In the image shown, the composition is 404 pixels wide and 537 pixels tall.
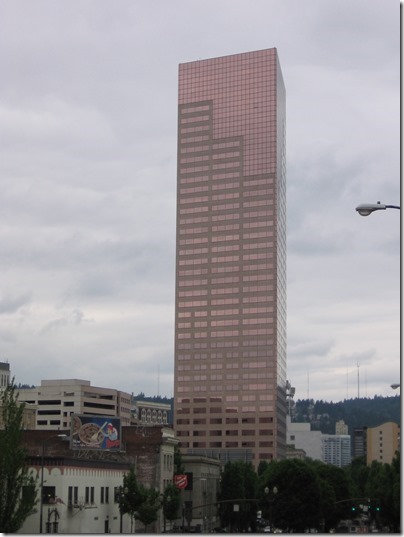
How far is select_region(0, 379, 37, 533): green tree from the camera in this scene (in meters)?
56.1

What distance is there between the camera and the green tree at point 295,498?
134m

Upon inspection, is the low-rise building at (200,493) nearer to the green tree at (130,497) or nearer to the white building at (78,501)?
the green tree at (130,497)

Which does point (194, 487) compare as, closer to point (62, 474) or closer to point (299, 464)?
point (299, 464)

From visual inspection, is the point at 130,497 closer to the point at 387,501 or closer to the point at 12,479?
the point at 387,501

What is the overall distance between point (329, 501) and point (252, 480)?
20.1 metres

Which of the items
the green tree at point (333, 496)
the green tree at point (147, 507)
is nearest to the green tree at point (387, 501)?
the green tree at point (333, 496)

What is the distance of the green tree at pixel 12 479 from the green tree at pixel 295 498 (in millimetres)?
79877

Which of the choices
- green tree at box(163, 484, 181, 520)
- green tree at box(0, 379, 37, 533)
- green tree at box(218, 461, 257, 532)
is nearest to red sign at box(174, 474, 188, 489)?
green tree at box(163, 484, 181, 520)

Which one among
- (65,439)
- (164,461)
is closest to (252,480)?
(164,461)

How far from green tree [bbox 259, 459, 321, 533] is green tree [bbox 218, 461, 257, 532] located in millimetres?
20100

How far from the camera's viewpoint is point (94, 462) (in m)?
99.9

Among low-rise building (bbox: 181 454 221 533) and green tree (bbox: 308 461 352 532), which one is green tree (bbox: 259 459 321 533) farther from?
low-rise building (bbox: 181 454 221 533)

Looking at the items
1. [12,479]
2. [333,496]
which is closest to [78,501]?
[12,479]

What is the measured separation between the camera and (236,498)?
157m
